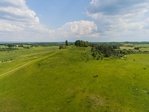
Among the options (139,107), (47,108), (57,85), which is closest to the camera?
(139,107)

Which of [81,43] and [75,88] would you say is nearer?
[75,88]

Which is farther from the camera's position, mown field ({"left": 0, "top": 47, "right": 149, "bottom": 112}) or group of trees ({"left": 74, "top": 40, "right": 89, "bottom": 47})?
group of trees ({"left": 74, "top": 40, "right": 89, "bottom": 47})

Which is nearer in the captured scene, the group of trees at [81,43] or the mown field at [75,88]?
the mown field at [75,88]

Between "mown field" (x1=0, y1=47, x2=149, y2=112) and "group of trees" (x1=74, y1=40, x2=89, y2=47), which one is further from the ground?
"group of trees" (x1=74, y1=40, x2=89, y2=47)

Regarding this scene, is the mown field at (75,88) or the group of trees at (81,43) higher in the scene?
the group of trees at (81,43)

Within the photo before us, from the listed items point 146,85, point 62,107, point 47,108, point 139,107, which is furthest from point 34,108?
point 146,85

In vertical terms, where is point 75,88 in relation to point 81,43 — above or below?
below

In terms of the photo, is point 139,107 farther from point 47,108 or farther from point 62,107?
point 47,108

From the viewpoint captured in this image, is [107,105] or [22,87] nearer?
[107,105]
